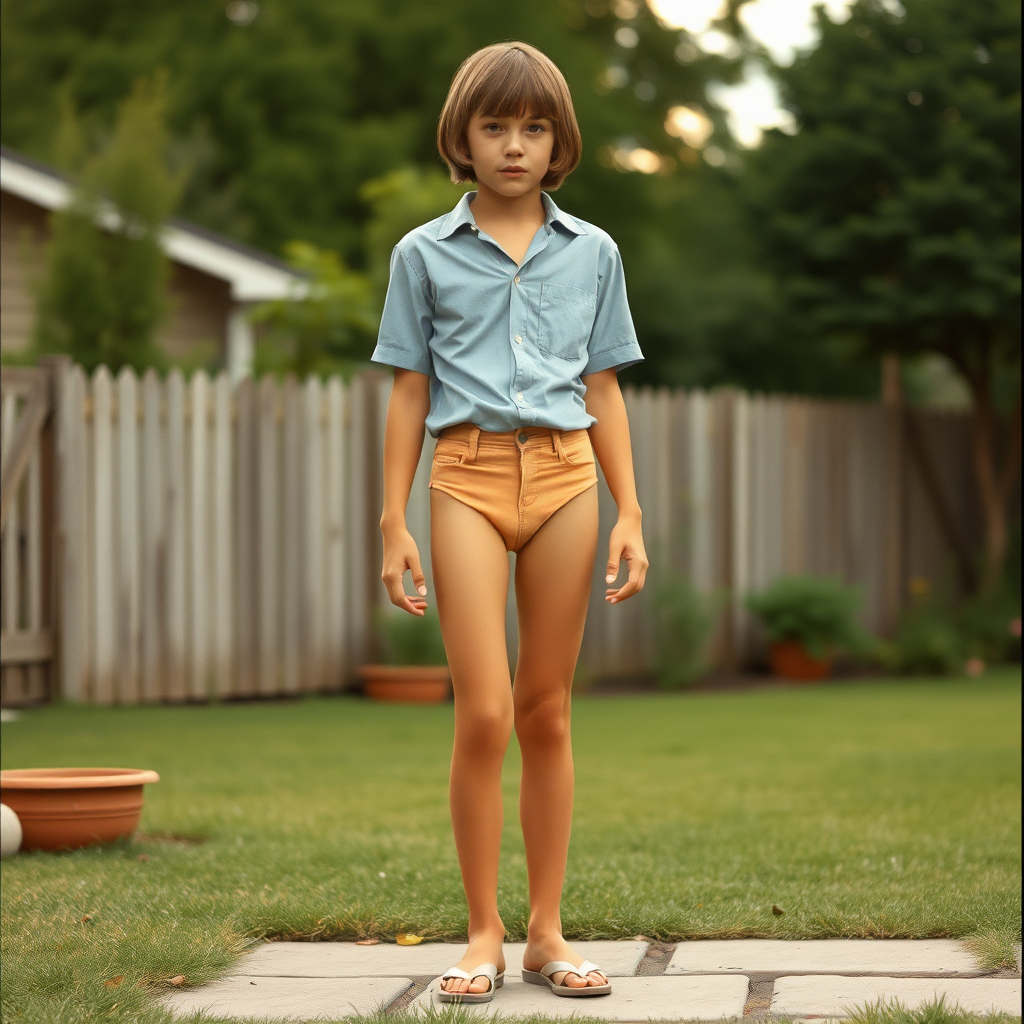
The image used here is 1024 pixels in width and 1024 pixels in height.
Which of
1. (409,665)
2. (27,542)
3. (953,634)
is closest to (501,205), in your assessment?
(27,542)

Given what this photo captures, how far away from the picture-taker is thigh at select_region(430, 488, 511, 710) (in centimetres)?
302

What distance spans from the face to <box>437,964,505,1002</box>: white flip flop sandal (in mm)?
1563

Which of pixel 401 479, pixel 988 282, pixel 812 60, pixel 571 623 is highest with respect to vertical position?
pixel 812 60

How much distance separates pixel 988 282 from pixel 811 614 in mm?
2885

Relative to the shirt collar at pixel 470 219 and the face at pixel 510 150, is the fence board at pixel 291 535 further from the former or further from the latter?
the face at pixel 510 150

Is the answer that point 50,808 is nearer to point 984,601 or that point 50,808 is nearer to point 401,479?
point 401,479

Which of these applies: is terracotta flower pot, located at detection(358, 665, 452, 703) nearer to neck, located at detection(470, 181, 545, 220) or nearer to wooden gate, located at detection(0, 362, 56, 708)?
wooden gate, located at detection(0, 362, 56, 708)

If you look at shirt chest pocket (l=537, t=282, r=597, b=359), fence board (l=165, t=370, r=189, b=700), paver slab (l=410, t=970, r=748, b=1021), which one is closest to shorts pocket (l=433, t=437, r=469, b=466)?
shirt chest pocket (l=537, t=282, r=597, b=359)

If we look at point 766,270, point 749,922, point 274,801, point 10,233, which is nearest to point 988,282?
point 766,270

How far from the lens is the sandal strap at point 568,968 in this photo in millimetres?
2986

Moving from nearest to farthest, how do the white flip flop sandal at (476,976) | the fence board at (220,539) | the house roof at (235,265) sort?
the white flip flop sandal at (476,976) < the fence board at (220,539) < the house roof at (235,265)

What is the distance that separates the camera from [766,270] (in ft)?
41.8

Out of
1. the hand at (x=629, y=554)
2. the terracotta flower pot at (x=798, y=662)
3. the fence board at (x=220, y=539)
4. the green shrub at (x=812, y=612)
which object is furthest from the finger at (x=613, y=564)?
the terracotta flower pot at (x=798, y=662)

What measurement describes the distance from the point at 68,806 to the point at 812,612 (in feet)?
23.3
